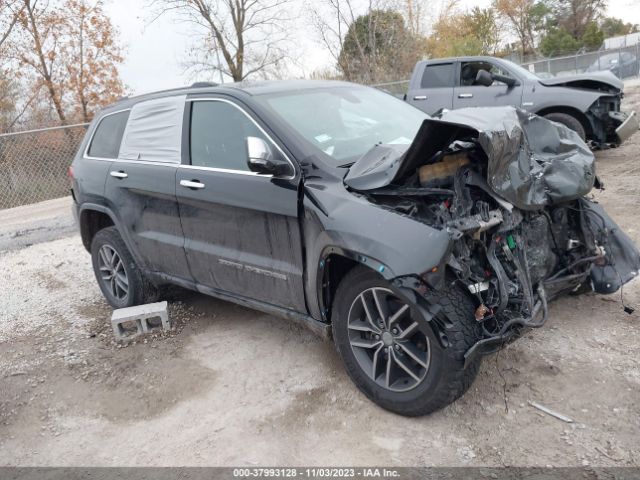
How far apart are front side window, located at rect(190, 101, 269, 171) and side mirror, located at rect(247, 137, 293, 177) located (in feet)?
0.83

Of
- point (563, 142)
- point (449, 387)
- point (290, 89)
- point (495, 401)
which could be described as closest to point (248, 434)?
point (449, 387)

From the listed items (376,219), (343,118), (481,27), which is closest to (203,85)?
(343,118)

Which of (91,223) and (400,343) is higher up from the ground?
(91,223)

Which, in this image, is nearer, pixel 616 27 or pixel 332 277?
pixel 332 277

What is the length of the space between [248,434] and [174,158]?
213 cm

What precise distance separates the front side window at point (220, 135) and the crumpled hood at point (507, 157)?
2.72ft

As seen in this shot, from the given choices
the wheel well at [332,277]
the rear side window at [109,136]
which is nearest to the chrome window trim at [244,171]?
the wheel well at [332,277]

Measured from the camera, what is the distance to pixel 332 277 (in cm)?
343

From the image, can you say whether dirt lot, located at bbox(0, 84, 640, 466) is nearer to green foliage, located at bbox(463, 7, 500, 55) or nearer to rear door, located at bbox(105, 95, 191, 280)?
rear door, located at bbox(105, 95, 191, 280)

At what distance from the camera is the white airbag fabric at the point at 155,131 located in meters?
4.32

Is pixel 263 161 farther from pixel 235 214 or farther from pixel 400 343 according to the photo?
pixel 400 343

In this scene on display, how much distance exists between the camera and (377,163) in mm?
3334

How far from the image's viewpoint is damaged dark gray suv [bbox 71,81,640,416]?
9.62ft

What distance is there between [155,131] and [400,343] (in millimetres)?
2663
